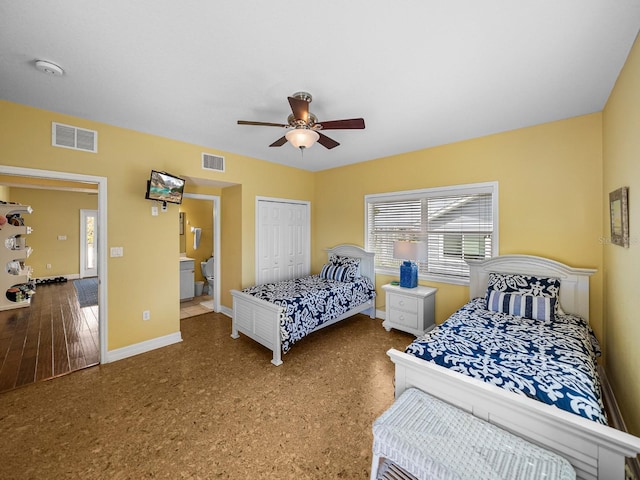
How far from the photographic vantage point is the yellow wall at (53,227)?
6.75 meters

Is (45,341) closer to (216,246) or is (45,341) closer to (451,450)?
(216,246)

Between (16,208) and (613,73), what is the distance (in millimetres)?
8859

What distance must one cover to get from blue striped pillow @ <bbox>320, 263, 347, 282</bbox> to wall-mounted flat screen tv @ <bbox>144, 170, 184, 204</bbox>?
244 centimetres

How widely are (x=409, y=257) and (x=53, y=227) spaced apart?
361 inches

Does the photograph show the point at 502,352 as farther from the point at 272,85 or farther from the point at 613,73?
the point at 272,85

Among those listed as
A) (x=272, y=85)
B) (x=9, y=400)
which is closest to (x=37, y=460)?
(x=9, y=400)

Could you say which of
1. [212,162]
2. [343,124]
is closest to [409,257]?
[343,124]

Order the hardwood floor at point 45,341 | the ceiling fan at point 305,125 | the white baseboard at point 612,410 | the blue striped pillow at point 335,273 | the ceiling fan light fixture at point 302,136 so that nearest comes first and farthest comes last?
1. the white baseboard at point 612,410
2. the ceiling fan at point 305,125
3. the ceiling fan light fixture at point 302,136
4. the hardwood floor at point 45,341
5. the blue striped pillow at point 335,273

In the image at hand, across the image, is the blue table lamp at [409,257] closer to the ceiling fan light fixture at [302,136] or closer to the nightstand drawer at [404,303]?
the nightstand drawer at [404,303]

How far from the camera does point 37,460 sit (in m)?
1.72

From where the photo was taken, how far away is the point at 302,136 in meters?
2.21

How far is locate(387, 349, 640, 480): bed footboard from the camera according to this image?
44.6 inches

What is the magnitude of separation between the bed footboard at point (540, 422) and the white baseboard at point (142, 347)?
10.2 feet

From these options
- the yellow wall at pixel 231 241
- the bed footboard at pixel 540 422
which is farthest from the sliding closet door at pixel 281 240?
the bed footboard at pixel 540 422
